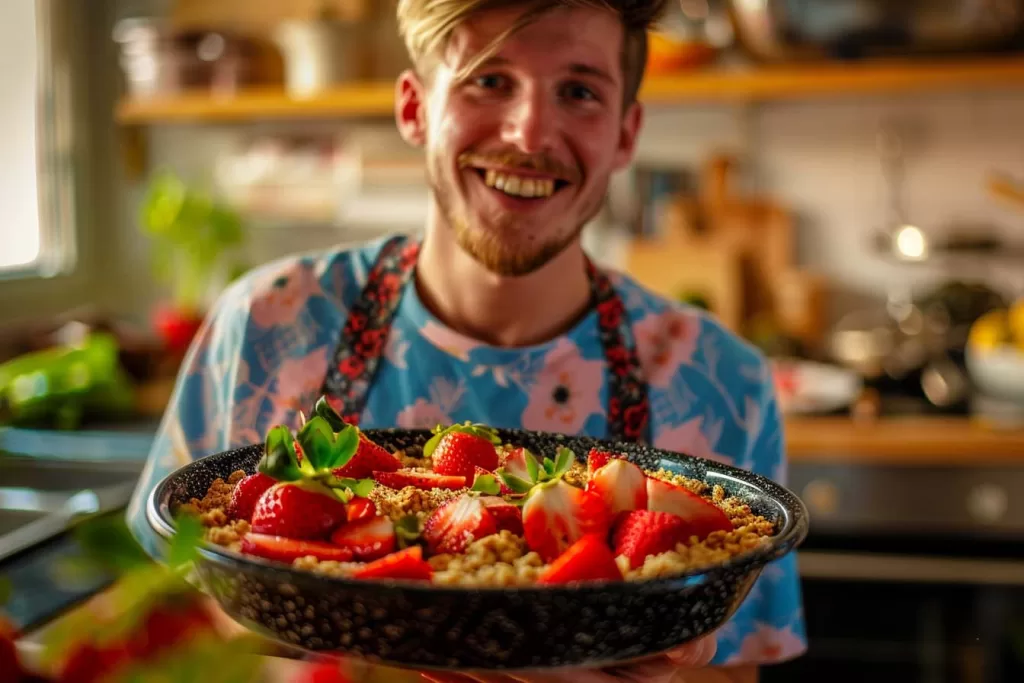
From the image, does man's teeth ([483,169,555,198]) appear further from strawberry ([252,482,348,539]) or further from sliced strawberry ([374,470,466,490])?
strawberry ([252,482,348,539])

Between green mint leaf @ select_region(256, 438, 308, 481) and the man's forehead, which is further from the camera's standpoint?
the man's forehead

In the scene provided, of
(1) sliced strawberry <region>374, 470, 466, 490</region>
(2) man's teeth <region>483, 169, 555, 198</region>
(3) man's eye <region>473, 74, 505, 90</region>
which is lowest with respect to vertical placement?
(1) sliced strawberry <region>374, 470, 466, 490</region>

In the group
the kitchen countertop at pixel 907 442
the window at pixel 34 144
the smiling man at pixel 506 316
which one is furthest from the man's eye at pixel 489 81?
the window at pixel 34 144

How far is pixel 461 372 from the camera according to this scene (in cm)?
123

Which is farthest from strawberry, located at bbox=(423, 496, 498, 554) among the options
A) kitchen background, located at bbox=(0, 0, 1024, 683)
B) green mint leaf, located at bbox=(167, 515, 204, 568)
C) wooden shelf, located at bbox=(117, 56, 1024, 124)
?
wooden shelf, located at bbox=(117, 56, 1024, 124)

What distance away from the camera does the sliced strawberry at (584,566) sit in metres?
0.64

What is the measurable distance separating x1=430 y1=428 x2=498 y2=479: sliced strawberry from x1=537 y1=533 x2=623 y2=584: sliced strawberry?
0.19 metres

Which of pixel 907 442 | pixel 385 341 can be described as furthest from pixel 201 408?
pixel 907 442

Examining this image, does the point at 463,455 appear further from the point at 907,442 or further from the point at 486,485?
the point at 907,442

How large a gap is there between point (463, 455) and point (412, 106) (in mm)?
574

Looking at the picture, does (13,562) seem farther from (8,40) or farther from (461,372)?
(8,40)

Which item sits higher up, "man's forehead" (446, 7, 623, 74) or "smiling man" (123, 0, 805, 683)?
"man's forehead" (446, 7, 623, 74)

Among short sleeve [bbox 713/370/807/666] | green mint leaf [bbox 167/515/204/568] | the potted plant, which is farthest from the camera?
the potted plant

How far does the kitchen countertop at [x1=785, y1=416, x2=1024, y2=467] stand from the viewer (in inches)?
81.1
